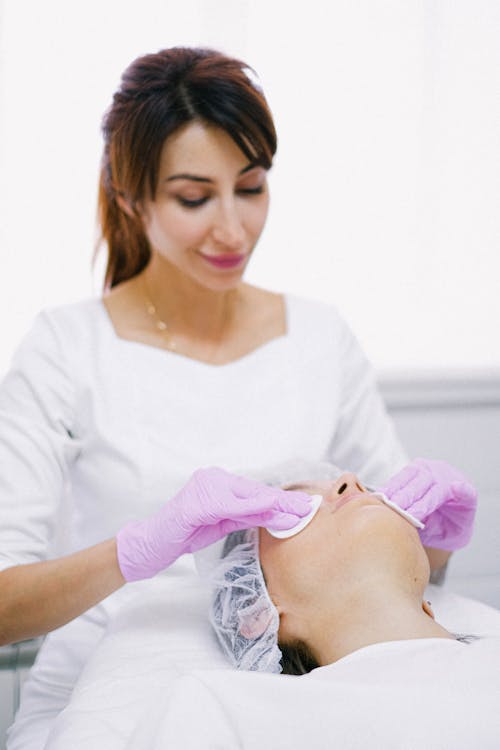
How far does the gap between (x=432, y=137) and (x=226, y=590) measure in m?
1.41

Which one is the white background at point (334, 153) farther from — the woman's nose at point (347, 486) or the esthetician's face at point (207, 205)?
the woman's nose at point (347, 486)

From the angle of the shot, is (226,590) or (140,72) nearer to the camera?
(226,590)

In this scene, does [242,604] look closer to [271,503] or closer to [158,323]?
[271,503]

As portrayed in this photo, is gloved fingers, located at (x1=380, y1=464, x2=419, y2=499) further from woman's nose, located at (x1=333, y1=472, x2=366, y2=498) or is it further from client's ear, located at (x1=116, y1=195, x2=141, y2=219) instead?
client's ear, located at (x1=116, y1=195, x2=141, y2=219)

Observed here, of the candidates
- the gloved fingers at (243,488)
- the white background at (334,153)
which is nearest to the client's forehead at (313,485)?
the gloved fingers at (243,488)

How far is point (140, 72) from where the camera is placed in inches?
65.2

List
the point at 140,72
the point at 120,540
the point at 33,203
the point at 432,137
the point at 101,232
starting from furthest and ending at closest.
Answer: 1. the point at 432,137
2. the point at 33,203
3. the point at 101,232
4. the point at 140,72
5. the point at 120,540

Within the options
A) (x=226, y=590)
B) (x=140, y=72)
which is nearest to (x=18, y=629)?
(x=226, y=590)

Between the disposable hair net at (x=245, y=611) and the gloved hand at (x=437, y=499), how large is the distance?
0.25 m

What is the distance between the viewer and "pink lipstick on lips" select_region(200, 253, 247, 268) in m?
1.64

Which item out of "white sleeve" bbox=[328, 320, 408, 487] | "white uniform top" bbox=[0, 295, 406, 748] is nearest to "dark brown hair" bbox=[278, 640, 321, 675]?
"white uniform top" bbox=[0, 295, 406, 748]

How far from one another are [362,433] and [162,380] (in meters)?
0.42

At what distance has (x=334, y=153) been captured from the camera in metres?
2.26

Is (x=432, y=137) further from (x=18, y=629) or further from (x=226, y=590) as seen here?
(x=18, y=629)
